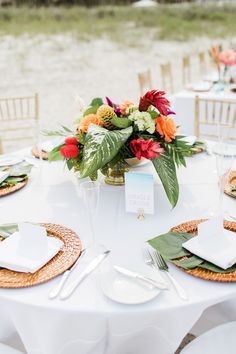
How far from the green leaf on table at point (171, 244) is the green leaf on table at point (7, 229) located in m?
0.47

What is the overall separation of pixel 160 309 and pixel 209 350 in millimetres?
315

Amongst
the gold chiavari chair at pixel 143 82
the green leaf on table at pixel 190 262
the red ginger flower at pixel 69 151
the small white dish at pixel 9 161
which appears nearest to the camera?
the green leaf on table at pixel 190 262

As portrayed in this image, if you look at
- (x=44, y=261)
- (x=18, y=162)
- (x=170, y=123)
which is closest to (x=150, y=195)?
(x=170, y=123)

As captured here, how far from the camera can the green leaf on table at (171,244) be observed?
1.13 metres

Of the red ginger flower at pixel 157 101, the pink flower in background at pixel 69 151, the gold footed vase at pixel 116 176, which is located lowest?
the gold footed vase at pixel 116 176

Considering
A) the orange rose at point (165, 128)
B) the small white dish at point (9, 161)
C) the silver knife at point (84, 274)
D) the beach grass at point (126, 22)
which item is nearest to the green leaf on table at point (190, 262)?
the silver knife at point (84, 274)

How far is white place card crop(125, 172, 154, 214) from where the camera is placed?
1.33 metres

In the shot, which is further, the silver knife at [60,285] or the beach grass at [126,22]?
the beach grass at [126,22]

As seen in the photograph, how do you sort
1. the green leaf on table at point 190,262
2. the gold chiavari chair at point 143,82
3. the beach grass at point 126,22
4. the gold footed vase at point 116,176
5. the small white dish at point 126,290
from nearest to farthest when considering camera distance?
the small white dish at point 126,290 < the green leaf on table at point 190,262 < the gold footed vase at point 116,176 < the gold chiavari chair at point 143,82 < the beach grass at point 126,22

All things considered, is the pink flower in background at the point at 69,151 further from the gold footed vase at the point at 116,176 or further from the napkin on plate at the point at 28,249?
the napkin on plate at the point at 28,249

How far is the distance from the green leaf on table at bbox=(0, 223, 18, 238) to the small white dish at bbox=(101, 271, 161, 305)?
16.1 inches

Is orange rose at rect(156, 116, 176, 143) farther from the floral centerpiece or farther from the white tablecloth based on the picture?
the white tablecloth

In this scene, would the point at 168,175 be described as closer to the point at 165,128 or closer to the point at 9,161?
the point at 165,128

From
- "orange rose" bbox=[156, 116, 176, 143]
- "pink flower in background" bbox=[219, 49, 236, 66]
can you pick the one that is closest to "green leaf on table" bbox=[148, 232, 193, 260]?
"orange rose" bbox=[156, 116, 176, 143]
